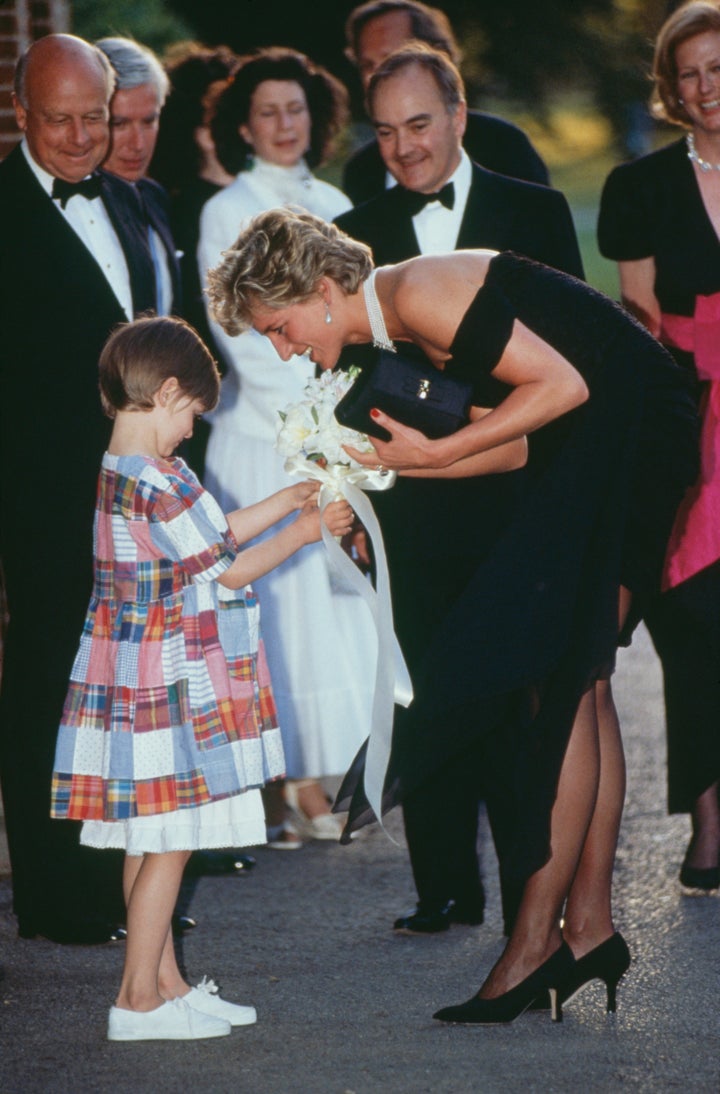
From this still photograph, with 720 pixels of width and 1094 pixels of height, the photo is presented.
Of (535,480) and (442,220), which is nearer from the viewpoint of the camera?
(535,480)

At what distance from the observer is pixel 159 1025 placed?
3939 millimetres

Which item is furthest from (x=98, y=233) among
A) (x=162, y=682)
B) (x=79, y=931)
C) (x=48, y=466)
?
(x=79, y=931)

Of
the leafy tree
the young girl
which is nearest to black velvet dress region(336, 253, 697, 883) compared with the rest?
the young girl

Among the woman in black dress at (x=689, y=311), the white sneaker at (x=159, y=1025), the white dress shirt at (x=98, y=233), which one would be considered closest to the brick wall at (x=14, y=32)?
the white dress shirt at (x=98, y=233)

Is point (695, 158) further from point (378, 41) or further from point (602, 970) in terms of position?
point (602, 970)

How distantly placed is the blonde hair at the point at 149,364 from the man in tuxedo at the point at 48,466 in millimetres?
694

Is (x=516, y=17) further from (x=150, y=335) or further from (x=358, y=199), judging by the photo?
(x=150, y=335)

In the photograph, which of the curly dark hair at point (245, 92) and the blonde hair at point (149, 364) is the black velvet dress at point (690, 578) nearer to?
the curly dark hair at point (245, 92)

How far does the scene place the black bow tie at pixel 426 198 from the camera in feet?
16.6

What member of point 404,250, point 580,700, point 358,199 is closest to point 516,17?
point 358,199

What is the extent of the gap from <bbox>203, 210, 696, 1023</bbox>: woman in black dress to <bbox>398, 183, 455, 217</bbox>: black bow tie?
1054 millimetres

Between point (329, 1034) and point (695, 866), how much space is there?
58.0 inches

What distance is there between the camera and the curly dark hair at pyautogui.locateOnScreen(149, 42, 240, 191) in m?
6.98

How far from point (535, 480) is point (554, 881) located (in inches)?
35.8
